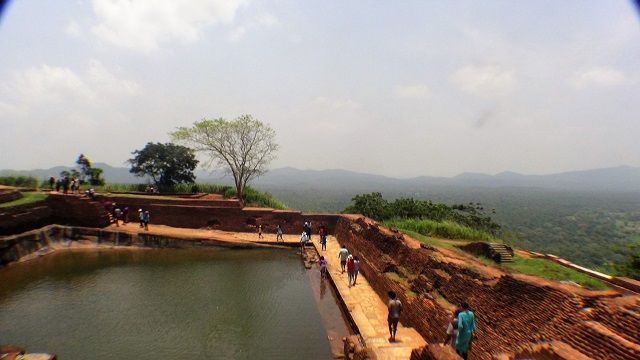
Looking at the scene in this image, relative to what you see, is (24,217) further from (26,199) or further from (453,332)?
(453,332)

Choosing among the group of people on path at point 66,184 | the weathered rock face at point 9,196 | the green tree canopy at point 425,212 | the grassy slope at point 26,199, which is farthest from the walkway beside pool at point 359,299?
the green tree canopy at point 425,212

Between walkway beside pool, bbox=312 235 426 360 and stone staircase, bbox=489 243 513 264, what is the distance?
3.82m

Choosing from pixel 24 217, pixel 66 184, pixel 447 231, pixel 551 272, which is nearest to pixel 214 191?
pixel 66 184

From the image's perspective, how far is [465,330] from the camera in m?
6.62

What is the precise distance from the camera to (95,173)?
27250 millimetres

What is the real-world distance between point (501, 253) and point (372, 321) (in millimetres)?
4911

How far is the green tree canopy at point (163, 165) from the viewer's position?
29.2 meters

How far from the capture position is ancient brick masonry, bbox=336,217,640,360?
500 cm

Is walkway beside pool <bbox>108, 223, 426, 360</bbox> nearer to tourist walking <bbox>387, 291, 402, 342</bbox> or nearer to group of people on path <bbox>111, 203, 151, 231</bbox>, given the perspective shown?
tourist walking <bbox>387, 291, 402, 342</bbox>

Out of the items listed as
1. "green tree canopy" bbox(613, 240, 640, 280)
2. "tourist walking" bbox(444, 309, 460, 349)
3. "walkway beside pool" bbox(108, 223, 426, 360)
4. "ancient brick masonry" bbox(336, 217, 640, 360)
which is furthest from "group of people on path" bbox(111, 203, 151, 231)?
"green tree canopy" bbox(613, 240, 640, 280)

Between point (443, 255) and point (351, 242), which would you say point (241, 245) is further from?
point (443, 255)

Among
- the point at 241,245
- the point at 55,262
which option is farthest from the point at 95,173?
the point at 241,245

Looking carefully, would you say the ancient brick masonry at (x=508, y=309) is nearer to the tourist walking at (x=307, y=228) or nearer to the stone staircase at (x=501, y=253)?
the stone staircase at (x=501, y=253)

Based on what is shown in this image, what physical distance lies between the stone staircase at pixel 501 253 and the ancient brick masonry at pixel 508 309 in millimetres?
2220
